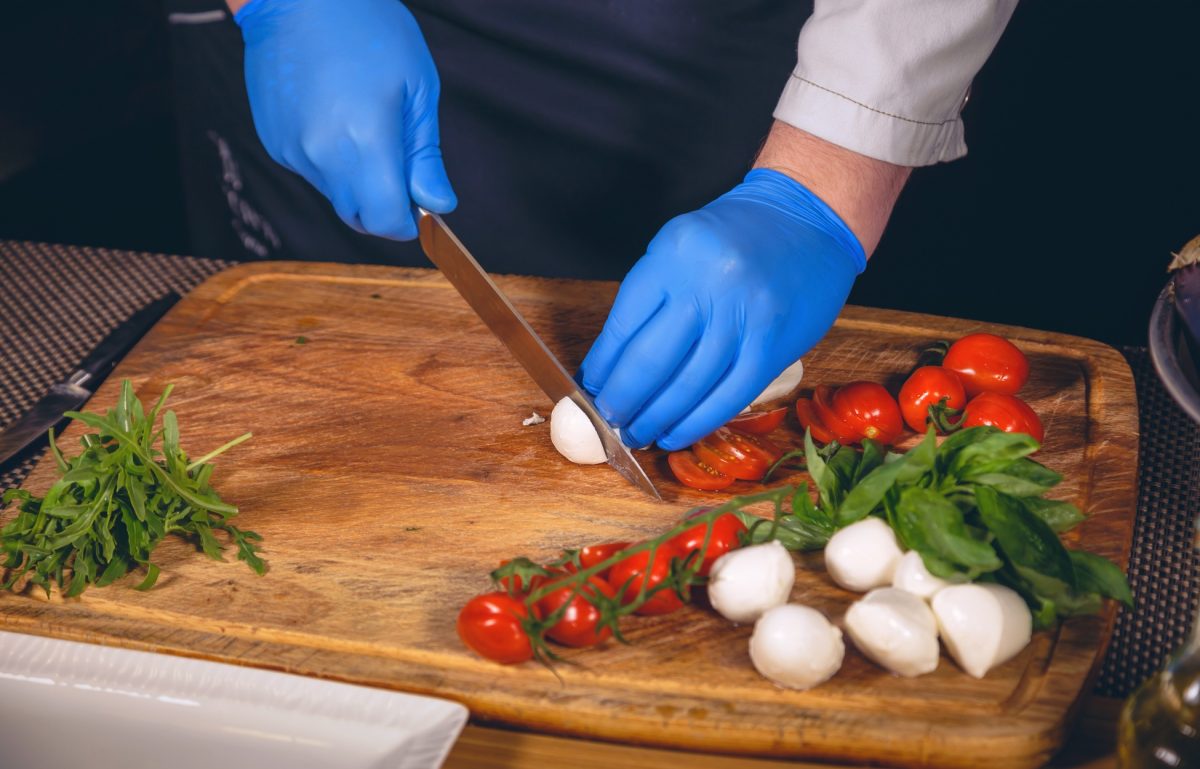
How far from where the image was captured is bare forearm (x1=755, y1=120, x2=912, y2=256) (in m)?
1.59

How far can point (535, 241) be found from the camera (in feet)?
7.28

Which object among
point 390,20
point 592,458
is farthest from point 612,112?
point 592,458

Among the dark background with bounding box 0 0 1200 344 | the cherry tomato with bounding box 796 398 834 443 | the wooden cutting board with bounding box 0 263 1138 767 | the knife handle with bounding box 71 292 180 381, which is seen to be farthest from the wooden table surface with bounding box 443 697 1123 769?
the dark background with bounding box 0 0 1200 344

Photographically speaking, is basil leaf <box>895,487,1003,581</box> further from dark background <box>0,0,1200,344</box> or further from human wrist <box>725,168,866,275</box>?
dark background <box>0,0,1200,344</box>

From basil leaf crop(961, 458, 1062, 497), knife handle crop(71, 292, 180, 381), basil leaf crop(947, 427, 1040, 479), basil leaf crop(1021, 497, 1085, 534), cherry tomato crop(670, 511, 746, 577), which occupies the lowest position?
knife handle crop(71, 292, 180, 381)

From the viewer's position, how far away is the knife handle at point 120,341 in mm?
1741

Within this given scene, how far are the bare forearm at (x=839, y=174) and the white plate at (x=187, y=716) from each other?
3.08 feet

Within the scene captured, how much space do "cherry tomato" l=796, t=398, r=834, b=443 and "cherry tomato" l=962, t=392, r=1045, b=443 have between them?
0.19m

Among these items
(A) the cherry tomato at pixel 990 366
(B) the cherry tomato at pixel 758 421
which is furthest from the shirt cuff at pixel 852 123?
(B) the cherry tomato at pixel 758 421

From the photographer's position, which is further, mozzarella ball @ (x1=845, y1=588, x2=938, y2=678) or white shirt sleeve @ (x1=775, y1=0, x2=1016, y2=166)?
white shirt sleeve @ (x1=775, y1=0, x2=1016, y2=166)

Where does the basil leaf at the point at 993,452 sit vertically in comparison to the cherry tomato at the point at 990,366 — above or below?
above

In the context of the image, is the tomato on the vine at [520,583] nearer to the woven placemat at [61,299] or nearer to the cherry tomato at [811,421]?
the cherry tomato at [811,421]

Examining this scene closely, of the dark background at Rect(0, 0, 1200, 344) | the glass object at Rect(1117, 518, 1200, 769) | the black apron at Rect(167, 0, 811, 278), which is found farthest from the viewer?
the dark background at Rect(0, 0, 1200, 344)

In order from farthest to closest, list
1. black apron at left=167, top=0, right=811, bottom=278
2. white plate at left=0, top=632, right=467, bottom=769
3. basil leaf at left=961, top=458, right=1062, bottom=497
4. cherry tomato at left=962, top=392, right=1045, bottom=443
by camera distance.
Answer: black apron at left=167, top=0, right=811, bottom=278 → cherry tomato at left=962, top=392, right=1045, bottom=443 → basil leaf at left=961, top=458, right=1062, bottom=497 → white plate at left=0, top=632, right=467, bottom=769
